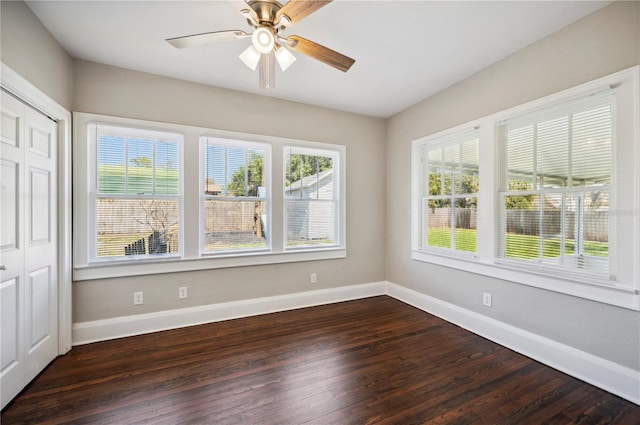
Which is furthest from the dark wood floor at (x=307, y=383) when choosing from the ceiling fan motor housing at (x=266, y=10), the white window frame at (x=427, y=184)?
the ceiling fan motor housing at (x=266, y=10)

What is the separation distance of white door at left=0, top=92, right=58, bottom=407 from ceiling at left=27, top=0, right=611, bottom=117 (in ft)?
2.75

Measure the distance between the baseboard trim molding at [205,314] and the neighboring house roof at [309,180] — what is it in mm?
1410

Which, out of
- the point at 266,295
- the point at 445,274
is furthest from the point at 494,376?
the point at 266,295

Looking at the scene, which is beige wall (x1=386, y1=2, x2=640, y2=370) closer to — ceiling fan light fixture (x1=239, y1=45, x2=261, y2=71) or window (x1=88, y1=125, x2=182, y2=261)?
ceiling fan light fixture (x1=239, y1=45, x2=261, y2=71)

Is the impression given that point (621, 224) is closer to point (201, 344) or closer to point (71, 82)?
point (201, 344)

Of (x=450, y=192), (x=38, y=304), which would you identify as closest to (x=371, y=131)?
(x=450, y=192)

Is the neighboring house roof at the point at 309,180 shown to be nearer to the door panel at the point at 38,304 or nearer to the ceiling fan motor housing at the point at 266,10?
the ceiling fan motor housing at the point at 266,10

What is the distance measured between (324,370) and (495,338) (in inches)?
69.0

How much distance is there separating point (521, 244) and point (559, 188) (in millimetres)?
589

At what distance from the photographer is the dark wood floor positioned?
5.71ft

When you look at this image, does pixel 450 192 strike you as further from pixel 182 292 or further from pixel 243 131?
pixel 182 292

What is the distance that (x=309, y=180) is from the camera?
3.84m

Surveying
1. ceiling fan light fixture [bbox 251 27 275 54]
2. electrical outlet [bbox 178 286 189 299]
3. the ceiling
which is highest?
the ceiling

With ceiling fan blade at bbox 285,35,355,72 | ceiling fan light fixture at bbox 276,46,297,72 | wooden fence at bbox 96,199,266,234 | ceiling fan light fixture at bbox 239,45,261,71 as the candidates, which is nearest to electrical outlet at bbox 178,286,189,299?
wooden fence at bbox 96,199,266,234
